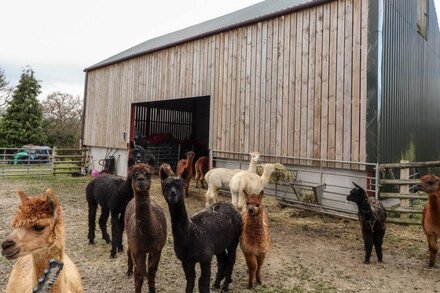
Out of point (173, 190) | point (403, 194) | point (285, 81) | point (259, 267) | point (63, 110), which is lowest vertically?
point (259, 267)

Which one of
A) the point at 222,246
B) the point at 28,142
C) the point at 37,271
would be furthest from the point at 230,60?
the point at 28,142

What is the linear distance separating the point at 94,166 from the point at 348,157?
13.7 meters

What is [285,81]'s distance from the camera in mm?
9422

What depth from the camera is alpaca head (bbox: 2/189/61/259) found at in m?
1.94

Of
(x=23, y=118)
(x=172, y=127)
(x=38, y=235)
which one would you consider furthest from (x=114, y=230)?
(x=23, y=118)

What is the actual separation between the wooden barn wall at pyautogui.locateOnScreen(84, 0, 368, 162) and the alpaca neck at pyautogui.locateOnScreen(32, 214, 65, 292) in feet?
23.5

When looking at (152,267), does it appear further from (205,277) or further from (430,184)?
(430,184)

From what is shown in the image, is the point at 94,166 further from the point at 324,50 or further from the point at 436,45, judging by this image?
the point at 436,45

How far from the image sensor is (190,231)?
11.8 feet

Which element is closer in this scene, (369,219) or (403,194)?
(369,219)

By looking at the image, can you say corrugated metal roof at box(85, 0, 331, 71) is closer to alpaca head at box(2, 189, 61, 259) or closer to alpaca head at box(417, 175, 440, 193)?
alpaca head at box(417, 175, 440, 193)

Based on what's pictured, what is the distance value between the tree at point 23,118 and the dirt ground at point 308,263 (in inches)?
820

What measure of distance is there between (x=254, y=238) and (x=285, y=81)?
630 centimetres

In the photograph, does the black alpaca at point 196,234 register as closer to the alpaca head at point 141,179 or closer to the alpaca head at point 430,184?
the alpaca head at point 141,179
